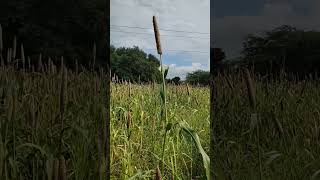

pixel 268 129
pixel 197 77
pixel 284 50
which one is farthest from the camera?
pixel 197 77

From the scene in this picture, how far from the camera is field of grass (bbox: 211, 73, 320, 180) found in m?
1.25

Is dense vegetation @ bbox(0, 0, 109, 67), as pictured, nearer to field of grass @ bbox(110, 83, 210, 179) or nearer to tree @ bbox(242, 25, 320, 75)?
field of grass @ bbox(110, 83, 210, 179)

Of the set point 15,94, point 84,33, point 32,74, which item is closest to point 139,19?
point 84,33

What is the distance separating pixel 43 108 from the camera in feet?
3.54

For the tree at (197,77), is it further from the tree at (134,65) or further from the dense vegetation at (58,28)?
the dense vegetation at (58,28)

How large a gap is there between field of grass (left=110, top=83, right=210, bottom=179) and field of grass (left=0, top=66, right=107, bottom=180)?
0.48ft

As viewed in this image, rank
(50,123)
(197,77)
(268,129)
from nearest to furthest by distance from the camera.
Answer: (50,123) < (268,129) < (197,77)

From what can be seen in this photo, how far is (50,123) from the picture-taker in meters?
1.07

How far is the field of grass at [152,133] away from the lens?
138cm

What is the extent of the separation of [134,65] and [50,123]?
0.78m

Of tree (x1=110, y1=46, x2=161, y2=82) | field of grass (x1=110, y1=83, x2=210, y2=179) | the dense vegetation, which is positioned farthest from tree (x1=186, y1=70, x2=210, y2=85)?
the dense vegetation

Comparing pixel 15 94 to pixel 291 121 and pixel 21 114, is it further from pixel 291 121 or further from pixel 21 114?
pixel 291 121

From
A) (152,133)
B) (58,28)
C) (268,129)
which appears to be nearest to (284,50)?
(268,129)

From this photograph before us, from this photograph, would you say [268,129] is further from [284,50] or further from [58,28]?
[58,28]
